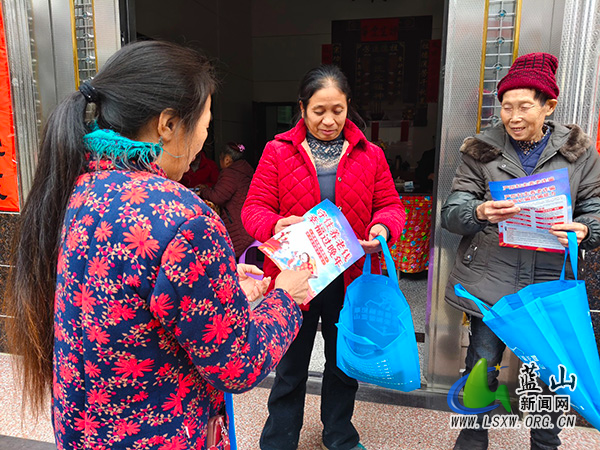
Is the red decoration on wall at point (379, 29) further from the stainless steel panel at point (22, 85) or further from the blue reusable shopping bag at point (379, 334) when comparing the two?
the blue reusable shopping bag at point (379, 334)

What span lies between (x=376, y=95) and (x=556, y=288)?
18.5ft

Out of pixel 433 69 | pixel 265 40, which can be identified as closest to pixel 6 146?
pixel 265 40

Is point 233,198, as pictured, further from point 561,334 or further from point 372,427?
point 561,334

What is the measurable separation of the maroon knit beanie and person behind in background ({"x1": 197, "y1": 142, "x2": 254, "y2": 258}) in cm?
282

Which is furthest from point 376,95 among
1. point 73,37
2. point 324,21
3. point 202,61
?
point 202,61

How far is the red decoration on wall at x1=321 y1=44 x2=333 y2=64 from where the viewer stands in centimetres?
684

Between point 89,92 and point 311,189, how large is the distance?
3.26 ft

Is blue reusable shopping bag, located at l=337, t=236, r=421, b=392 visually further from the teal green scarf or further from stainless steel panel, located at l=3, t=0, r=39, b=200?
stainless steel panel, located at l=3, t=0, r=39, b=200

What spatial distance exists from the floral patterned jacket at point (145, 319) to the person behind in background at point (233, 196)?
10.3 feet

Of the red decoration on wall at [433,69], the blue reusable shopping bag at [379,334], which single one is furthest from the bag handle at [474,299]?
the red decoration on wall at [433,69]

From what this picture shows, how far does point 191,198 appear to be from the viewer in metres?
0.79

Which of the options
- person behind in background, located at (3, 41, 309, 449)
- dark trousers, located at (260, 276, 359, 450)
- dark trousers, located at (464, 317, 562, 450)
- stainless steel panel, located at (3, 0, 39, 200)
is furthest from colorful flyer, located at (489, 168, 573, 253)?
stainless steel panel, located at (3, 0, 39, 200)

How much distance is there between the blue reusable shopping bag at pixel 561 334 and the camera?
1421 mm

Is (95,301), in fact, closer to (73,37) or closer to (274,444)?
(274,444)
